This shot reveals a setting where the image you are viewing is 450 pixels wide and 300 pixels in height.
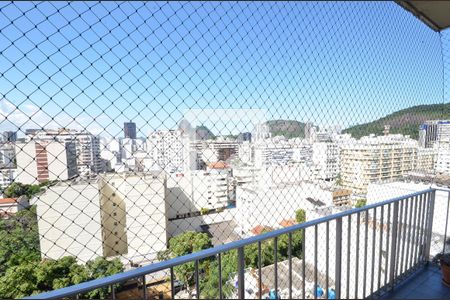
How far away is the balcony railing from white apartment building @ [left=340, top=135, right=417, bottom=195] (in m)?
1.24

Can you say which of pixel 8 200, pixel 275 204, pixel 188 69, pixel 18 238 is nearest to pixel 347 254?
pixel 188 69

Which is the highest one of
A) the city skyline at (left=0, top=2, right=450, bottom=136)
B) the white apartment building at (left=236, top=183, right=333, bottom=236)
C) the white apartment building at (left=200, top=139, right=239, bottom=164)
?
the city skyline at (left=0, top=2, right=450, bottom=136)

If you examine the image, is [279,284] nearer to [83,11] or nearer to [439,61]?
[83,11]

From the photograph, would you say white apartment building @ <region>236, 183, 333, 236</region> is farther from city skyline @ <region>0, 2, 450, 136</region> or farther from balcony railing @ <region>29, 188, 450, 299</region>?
city skyline @ <region>0, 2, 450, 136</region>

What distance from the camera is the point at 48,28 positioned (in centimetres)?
115

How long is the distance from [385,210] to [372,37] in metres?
1.49

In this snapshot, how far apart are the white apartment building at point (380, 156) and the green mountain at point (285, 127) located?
130 cm

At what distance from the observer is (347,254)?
60.8 inches

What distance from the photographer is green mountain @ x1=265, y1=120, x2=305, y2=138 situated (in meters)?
1.93

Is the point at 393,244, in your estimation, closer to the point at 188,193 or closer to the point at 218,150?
the point at 218,150

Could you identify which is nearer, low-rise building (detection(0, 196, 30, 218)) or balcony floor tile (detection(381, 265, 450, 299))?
low-rise building (detection(0, 196, 30, 218))

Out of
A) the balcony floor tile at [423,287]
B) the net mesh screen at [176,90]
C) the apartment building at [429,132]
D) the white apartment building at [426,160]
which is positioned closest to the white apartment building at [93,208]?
the net mesh screen at [176,90]

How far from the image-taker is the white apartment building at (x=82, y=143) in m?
1.36

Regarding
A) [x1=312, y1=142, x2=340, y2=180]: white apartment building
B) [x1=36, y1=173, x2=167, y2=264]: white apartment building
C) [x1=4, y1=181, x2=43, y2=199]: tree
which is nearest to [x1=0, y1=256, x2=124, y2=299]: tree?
[x1=36, y1=173, x2=167, y2=264]: white apartment building
